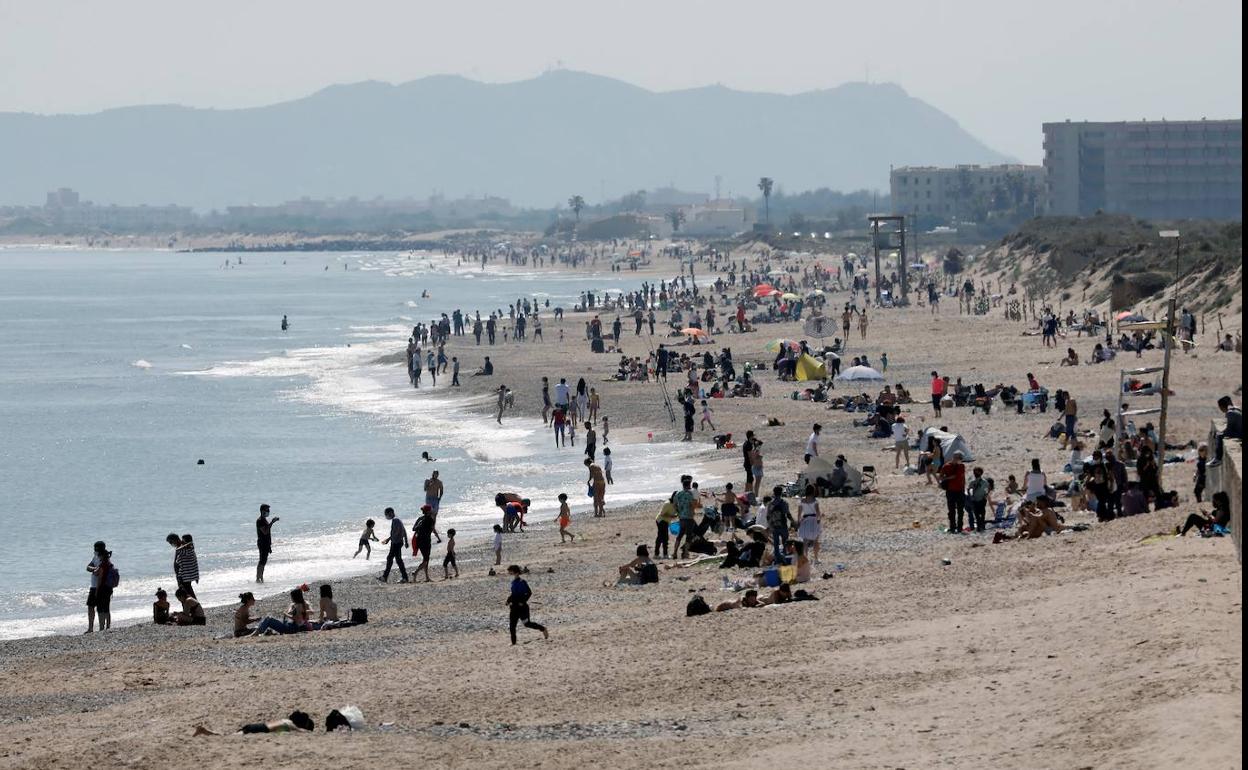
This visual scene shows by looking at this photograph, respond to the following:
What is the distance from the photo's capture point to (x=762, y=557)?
19875mm

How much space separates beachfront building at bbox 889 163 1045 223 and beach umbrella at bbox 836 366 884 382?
136 m

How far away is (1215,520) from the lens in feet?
53.9

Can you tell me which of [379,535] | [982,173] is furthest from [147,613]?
[982,173]

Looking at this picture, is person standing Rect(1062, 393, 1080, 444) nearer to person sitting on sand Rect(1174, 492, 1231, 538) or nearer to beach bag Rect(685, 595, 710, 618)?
person sitting on sand Rect(1174, 492, 1231, 538)

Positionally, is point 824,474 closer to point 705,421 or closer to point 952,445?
point 952,445

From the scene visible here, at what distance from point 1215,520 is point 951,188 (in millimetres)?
170710

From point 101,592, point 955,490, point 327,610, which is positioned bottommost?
point 101,592

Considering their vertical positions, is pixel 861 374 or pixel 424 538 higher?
pixel 861 374

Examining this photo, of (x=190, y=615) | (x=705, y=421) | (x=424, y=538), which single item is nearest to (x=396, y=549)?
(x=424, y=538)

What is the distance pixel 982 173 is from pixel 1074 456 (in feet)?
543

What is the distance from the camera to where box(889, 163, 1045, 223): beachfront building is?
179 m

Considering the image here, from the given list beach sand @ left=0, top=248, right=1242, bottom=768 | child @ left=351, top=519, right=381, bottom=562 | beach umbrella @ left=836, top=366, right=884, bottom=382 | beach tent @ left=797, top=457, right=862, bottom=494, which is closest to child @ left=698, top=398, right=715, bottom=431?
beach umbrella @ left=836, top=366, right=884, bottom=382

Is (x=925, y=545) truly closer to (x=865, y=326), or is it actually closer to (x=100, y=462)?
(x=100, y=462)

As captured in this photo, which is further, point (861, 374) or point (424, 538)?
point (861, 374)
